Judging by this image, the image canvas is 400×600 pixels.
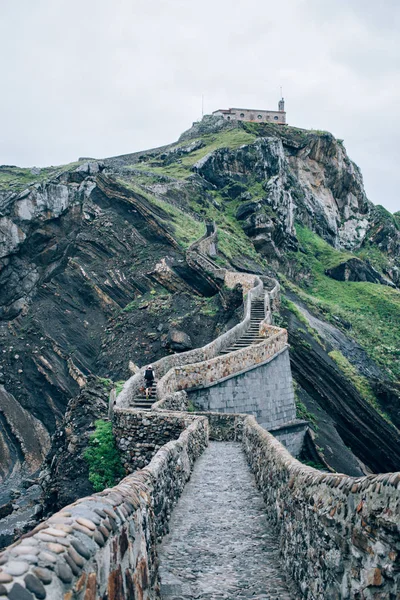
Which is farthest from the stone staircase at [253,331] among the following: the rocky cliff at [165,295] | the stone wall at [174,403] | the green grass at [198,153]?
the green grass at [198,153]

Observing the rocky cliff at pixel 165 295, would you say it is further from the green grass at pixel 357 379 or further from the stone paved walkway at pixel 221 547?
the stone paved walkway at pixel 221 547

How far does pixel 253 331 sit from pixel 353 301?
23.7 metres

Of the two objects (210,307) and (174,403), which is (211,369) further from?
(210,307)

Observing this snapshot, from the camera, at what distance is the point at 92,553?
3061mm

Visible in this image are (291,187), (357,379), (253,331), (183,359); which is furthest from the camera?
(291,187)

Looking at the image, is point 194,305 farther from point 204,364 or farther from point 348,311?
point 348,311

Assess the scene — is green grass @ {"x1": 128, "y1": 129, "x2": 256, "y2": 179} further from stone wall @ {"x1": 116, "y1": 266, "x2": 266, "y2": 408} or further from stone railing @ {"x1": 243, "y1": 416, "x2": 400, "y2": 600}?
stone railing @ {"x1": 243, "y1": 416, "x2": 400, "y2": 600}

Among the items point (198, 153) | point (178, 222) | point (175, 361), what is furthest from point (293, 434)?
point (198, 153)

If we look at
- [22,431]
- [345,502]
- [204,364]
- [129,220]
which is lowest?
[22,431]

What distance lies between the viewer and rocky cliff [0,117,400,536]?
2533 centimetres

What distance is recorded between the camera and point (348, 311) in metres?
41.8

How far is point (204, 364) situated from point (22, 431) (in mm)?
16514

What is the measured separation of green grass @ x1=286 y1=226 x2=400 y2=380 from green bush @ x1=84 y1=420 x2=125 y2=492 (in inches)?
916

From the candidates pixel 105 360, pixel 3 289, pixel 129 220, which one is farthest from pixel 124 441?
pixel 3 289
